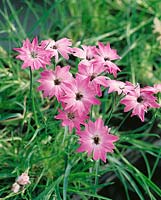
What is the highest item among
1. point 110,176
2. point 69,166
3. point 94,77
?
point 94,77

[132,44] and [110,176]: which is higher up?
[132,44]

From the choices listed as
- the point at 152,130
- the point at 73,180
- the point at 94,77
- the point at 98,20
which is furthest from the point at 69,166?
the point at 98,20

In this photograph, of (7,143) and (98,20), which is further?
(98,20)

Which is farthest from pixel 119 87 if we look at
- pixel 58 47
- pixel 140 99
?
pixel 58 47

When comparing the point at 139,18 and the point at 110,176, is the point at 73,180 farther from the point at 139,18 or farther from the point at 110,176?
the point at 139,18

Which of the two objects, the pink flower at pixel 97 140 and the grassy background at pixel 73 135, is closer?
the pink flower at pixel 97 140

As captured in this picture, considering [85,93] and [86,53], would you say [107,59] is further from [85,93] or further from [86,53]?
[85,93]

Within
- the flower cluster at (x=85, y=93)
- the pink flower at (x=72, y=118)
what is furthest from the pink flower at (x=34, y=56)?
the pink flower at (x=72, y=118)

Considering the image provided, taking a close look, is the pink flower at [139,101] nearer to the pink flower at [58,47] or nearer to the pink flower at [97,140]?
the pink flower at [97,140]
